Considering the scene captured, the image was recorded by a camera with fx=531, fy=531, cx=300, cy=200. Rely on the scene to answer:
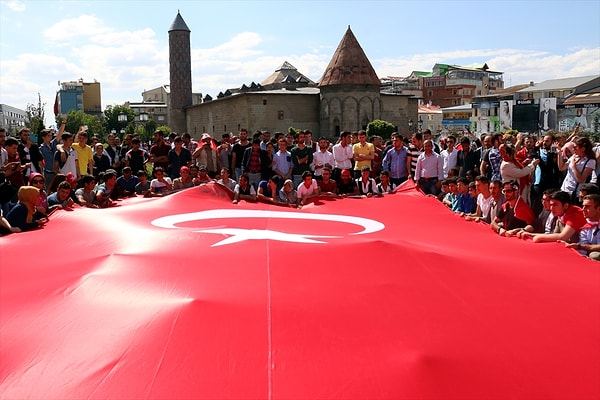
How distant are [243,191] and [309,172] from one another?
1.15 m

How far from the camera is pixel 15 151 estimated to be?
8.17m

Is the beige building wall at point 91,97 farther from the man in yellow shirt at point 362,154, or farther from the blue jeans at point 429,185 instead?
the blue jeans at point 429,185

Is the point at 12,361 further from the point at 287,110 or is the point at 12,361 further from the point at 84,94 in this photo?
the point at 84,94

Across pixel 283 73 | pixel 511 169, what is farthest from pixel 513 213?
pixel 283 73

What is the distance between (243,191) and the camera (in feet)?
28.8

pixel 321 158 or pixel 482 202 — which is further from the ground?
pixel 321 158

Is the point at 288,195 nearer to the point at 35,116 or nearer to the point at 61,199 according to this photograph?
the point at 61,199

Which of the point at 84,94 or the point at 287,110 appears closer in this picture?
the point at 287,110

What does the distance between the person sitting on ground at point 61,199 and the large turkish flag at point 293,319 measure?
1.55m

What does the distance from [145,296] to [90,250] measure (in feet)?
5.13

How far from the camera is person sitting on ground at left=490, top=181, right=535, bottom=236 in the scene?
599 centimetres

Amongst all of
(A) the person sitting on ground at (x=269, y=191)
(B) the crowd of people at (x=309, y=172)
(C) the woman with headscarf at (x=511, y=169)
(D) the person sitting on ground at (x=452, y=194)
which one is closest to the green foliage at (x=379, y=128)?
(B) the crowd of people at (x=309, y=172)

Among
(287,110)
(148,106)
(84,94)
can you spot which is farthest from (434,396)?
(84,94)

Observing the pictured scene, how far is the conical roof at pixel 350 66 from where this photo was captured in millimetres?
54312
